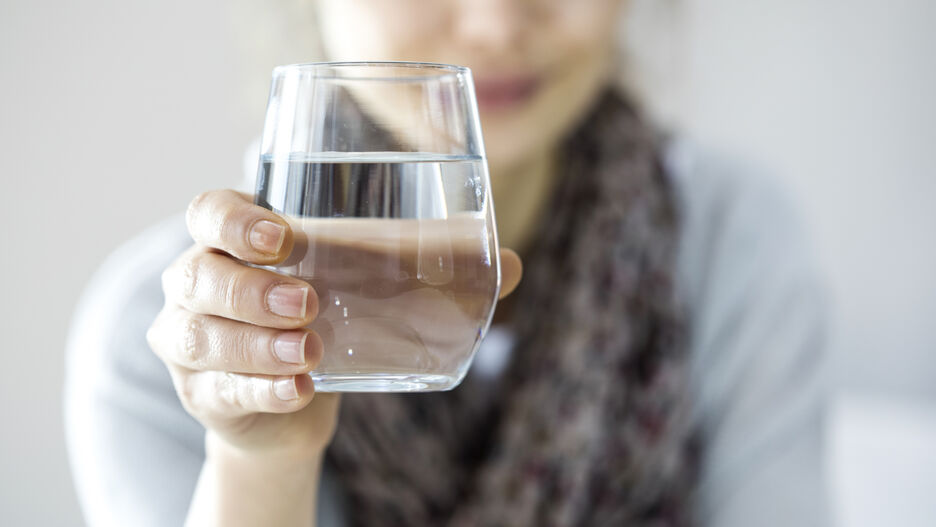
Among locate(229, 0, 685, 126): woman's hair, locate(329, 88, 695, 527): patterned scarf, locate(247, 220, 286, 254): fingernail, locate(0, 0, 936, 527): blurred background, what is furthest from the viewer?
locate(0, 0, 936, 527): blurred background

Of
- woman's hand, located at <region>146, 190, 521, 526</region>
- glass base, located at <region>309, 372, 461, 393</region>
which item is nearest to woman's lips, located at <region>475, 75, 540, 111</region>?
woman's hand, located at <region>146, 190, 521, 526</region>

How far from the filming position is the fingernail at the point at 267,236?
15.4 inches

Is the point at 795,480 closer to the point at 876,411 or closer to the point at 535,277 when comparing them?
the point at 535,277

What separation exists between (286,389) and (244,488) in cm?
17

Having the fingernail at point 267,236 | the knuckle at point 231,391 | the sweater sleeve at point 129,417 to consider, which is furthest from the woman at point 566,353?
the fingernail at point 267,236

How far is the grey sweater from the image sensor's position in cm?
82

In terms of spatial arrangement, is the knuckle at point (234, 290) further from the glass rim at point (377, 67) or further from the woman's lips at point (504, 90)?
the woman's lips at point (504, 90)

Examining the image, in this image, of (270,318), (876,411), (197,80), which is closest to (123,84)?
(197,80)

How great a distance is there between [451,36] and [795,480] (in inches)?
30.9

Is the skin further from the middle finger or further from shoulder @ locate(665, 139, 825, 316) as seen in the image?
shoulder @ locate(665, 139, 825, 316)

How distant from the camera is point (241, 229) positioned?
1.32 ft

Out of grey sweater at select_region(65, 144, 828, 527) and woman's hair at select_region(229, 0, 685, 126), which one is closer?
grey sweater at select_region(65, 144, 828, 527)

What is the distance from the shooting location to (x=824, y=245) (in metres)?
2.70

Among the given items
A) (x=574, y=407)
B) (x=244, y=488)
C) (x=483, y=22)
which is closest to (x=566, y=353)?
(x=574, y=407)
